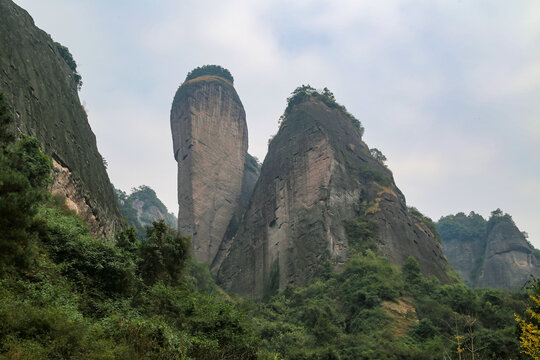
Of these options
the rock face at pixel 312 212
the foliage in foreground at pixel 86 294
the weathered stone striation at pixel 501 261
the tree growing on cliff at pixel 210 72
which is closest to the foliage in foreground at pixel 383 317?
the rock face at pixel 312 212

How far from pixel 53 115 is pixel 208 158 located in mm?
26386

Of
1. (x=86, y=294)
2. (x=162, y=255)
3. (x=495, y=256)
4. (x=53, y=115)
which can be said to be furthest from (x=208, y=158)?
(x=495, y=256)

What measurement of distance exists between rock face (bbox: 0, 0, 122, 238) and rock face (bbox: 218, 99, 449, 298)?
14043mm

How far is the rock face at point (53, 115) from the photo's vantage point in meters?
18.0

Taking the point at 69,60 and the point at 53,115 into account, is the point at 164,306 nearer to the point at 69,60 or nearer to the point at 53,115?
the point at 53,115

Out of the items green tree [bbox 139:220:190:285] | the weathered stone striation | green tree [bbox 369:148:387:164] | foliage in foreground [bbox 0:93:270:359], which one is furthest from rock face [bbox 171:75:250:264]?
the weathered stone striation

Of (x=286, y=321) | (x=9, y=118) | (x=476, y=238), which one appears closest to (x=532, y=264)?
(x=476, y=238)

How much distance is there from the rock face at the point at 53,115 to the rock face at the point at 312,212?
46.1 ft

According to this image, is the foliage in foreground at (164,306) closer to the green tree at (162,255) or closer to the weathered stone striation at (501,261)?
the green tree at (162,255)

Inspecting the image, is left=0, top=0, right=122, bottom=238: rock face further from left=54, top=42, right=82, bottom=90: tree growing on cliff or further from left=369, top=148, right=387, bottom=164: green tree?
left=369, top=148, right=387, bottom=164: green tree

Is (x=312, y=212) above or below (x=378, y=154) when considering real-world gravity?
below

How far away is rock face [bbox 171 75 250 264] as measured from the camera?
44500 mm

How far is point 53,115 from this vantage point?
2092cm

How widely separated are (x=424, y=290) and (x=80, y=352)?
22.6 meters
